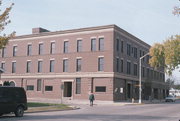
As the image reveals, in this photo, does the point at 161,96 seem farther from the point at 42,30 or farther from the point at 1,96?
the point at 1,96

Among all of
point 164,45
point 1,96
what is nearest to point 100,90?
point 164,45

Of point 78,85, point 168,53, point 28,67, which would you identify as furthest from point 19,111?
point 28,67

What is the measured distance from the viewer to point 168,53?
3662cm

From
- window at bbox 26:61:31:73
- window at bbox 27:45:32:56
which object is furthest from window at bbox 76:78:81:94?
window at bbox 27:45:32:56

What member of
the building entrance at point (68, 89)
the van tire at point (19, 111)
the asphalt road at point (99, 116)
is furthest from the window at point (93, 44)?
the van tire at point (19, 111)

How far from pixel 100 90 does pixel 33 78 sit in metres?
15.6

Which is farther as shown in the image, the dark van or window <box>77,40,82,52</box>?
window <box>77,40,82,52</box>

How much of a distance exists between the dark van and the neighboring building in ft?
94.8

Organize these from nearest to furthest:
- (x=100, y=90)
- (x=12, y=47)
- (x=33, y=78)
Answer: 1. (x=100, y=90)
2. (x=33, y=78)
3. (x=12, y=47)

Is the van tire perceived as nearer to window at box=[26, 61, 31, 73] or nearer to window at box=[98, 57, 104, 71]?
window at box=[98, 57, 104, 71]

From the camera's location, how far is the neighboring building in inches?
1936

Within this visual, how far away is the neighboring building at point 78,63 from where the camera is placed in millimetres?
49162

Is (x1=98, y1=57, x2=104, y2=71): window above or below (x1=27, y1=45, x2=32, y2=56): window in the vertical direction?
below

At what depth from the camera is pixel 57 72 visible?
5438cm
